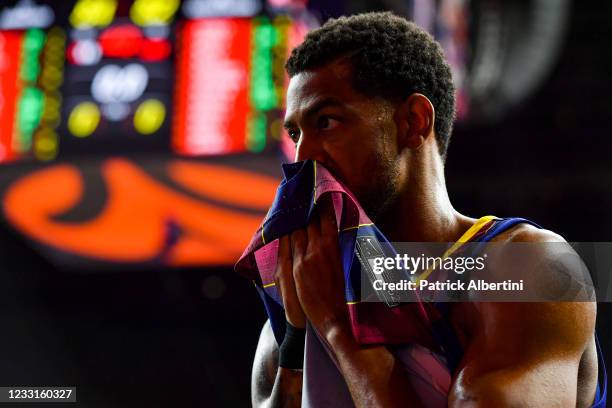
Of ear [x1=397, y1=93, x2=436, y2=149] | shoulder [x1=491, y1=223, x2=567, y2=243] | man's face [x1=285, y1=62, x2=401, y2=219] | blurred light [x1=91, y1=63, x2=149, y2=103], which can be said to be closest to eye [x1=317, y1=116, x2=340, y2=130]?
man's face [x1=285, y1=62, x2=401, y2=219]

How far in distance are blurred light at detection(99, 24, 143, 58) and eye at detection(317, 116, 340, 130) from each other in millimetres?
3775

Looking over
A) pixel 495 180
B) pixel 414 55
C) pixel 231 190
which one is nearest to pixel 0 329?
pixel 231 190

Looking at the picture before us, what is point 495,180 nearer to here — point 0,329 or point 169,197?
point 169,197

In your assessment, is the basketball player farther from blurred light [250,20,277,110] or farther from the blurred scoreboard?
the blurred scoreboard

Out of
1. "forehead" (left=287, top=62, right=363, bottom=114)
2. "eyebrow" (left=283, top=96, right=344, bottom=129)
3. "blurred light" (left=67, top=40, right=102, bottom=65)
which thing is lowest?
"eyebrow" (left=283, top=96, right=344, bottom=129)

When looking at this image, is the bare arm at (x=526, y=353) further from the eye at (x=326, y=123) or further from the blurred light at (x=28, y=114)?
Result: the blurred light at (x=28, y=114)

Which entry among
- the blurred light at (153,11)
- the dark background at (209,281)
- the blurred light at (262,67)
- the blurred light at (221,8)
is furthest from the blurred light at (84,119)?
the dark background at (209,281)

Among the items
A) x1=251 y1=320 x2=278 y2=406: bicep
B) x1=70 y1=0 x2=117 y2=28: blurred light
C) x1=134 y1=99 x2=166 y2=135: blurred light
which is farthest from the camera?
x1=70 y1=0 x2=117 y2=28: blurred light

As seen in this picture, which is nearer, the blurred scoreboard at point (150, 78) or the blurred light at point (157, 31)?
the blurred scoreboard at point (150, 78)

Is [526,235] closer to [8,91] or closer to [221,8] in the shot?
[221,8]

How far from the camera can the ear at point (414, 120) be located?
5.08 ft

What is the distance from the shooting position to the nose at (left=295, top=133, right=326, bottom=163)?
1465 mm

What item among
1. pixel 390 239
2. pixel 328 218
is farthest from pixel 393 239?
pixel 328 218

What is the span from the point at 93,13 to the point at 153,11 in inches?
15.5
